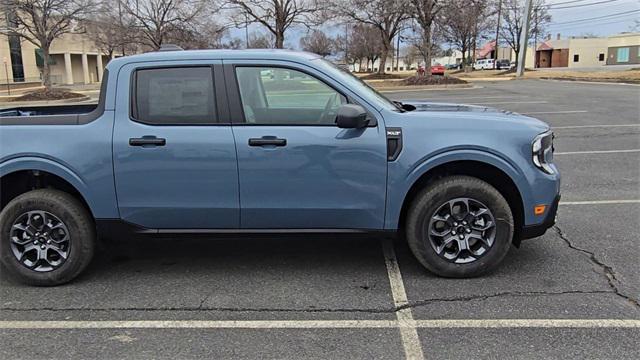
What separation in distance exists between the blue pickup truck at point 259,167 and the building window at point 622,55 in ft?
309

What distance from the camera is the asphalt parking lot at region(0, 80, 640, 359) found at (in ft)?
11.0

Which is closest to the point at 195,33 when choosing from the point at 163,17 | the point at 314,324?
the point at 163,17

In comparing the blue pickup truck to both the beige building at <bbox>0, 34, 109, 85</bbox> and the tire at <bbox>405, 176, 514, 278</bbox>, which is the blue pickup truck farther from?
the beige building at <bbox>0, 34, 109, 85</bbox>

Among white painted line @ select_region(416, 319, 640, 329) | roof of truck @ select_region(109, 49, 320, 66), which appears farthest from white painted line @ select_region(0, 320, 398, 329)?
roof of truck @ select_region(109, 49, 320, 66)

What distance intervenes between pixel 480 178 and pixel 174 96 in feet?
8.23

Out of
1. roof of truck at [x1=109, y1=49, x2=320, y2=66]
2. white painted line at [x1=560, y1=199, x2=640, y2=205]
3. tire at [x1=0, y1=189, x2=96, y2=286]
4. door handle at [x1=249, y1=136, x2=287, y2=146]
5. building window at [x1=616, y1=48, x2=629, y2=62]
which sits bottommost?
white painted line at [x1=560, y1=199, x2=640, y2=205]

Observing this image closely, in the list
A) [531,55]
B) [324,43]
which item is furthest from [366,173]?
[531,55]

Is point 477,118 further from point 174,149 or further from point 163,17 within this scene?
point 163,17

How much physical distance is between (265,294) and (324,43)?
75730mm

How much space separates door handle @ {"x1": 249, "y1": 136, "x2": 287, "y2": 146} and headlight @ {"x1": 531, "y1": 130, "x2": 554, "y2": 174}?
6.32ft

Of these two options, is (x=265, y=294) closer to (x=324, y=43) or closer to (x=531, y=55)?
(x=324, y=43)

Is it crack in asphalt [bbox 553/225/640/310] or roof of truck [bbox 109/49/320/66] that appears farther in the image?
roof of truck [bbox 109/49/320/66]

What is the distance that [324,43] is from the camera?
253ft

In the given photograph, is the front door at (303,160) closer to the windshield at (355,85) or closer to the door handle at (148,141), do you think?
the windshield at (355,85)
